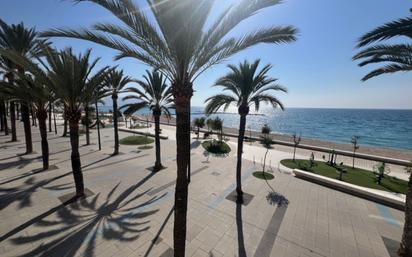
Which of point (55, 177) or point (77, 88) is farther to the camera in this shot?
point (55, 177)

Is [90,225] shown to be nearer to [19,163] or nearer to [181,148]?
[181,148]

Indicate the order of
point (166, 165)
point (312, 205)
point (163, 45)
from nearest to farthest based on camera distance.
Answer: point (163, 45), point (312, 205), point (166, 165)

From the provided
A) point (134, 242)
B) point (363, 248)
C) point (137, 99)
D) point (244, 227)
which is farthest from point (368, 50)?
point (137, 99)

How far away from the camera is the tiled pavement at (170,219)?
5.54 meters

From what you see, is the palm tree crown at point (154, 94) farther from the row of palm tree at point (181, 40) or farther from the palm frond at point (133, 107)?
the row of palm tree at point (181, 40)

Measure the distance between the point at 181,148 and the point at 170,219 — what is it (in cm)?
396

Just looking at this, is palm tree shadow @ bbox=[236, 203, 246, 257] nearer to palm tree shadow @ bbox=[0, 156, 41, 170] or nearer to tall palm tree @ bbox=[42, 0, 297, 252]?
tall palm tree @ bbox=[42, 0, 297, 252]

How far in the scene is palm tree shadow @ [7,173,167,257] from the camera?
5344 mm

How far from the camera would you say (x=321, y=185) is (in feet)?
35.0

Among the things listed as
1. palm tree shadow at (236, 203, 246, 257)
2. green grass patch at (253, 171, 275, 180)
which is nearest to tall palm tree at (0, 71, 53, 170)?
palm tree shadow at (236, 203, 246, 257)

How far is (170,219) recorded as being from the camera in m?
6.87

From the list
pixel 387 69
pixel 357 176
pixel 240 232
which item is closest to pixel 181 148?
pixel 240 232

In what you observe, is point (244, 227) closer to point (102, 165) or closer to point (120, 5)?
point (120, 5)

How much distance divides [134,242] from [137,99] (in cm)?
878
